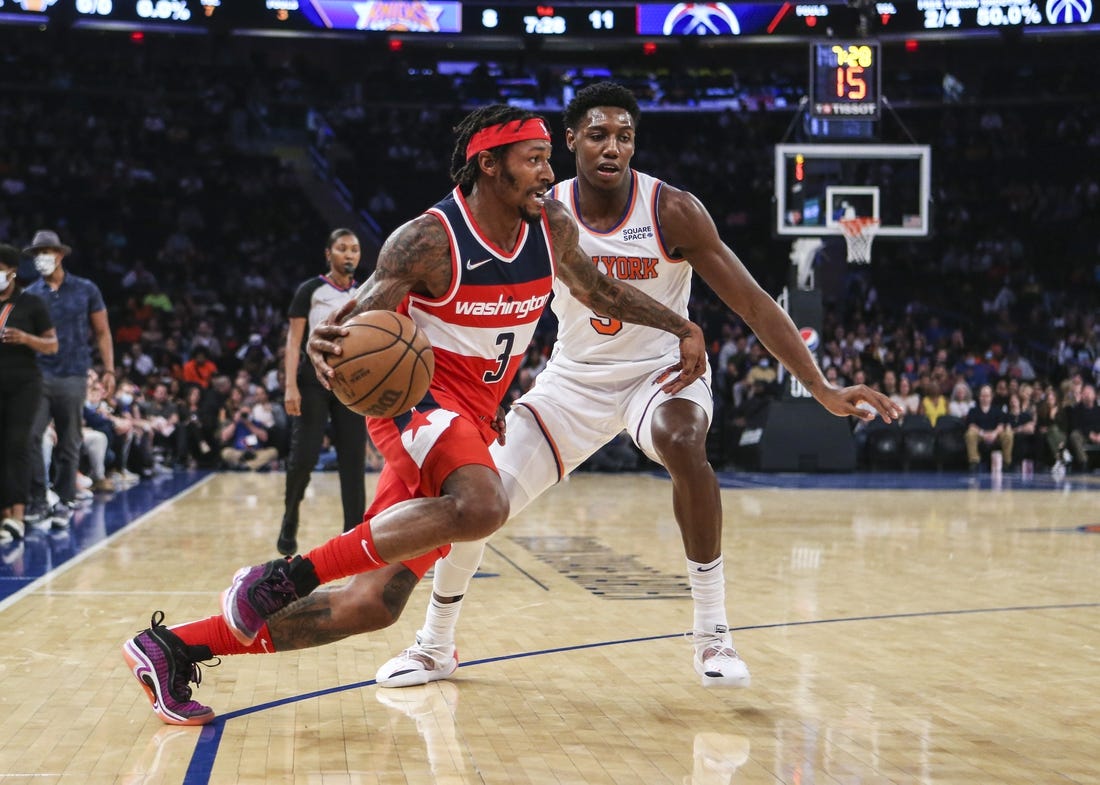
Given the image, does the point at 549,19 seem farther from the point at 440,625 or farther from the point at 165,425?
the point at 440,625

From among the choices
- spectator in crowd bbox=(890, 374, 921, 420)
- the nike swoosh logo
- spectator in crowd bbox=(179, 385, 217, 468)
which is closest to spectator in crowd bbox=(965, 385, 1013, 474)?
spectator in crowd bbox=(890, 374, 921, 420)

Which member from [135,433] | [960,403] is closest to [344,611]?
[135,433]

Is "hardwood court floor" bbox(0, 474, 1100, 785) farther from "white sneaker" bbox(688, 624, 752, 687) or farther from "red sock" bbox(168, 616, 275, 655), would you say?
"red sock" bbox(168, 616, 275, 655)

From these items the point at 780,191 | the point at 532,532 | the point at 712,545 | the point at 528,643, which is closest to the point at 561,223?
the point at 712,545

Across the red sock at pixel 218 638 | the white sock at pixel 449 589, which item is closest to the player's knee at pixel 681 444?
the white sock at pixel 449 589

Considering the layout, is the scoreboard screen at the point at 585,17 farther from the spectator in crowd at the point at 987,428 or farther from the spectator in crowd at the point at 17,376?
the spectator in crowd at the point at 17,376

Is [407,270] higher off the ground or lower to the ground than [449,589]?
higher

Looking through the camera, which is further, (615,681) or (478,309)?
(615,681)

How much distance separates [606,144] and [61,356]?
5.66 meters

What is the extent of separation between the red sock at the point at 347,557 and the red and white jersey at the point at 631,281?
1.42 meters

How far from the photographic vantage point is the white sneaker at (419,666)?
4238mm

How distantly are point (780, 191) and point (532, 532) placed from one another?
8.38m

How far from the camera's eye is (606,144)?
4.77 m

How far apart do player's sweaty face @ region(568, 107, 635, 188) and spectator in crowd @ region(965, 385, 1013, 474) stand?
47.1ft
